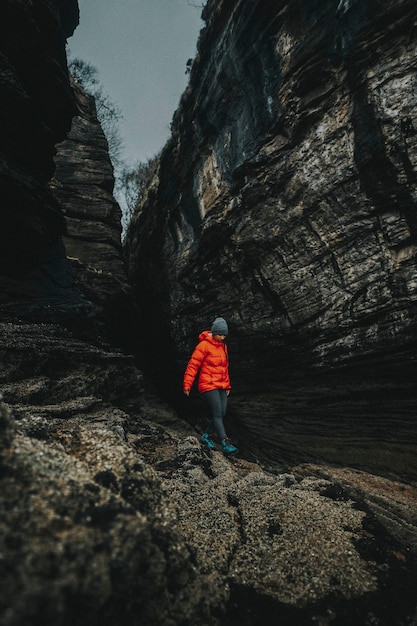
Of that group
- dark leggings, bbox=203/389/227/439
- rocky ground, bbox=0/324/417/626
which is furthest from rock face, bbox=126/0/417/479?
rocky ground, bbox=0/324/417/626

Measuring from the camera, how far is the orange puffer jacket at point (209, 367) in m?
6.83

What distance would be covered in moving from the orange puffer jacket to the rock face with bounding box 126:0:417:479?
5.72 feet

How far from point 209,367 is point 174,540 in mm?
5046

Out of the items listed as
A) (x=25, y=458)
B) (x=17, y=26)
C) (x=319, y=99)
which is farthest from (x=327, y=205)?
(x=17, y=26)

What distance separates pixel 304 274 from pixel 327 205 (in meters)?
1.48

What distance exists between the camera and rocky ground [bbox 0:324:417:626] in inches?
50.2

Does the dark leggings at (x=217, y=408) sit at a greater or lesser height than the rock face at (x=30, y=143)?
lesser

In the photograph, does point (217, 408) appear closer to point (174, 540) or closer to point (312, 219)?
point (312, 219)

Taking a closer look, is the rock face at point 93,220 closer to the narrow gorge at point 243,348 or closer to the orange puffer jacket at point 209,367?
the narrow gorge at point 243,348

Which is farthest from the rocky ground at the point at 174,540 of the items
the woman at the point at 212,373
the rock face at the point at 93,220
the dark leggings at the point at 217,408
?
the rock face at the point at 93,220

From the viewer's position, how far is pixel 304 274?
707 centimetres

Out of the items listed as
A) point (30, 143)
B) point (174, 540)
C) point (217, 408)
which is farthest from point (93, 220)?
point (174, 540)

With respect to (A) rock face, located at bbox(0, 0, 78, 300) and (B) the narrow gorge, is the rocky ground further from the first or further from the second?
(A) rock face, located at bbox(0, 0, 78, 300)

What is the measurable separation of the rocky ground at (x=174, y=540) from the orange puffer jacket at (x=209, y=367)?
211 centimetres
